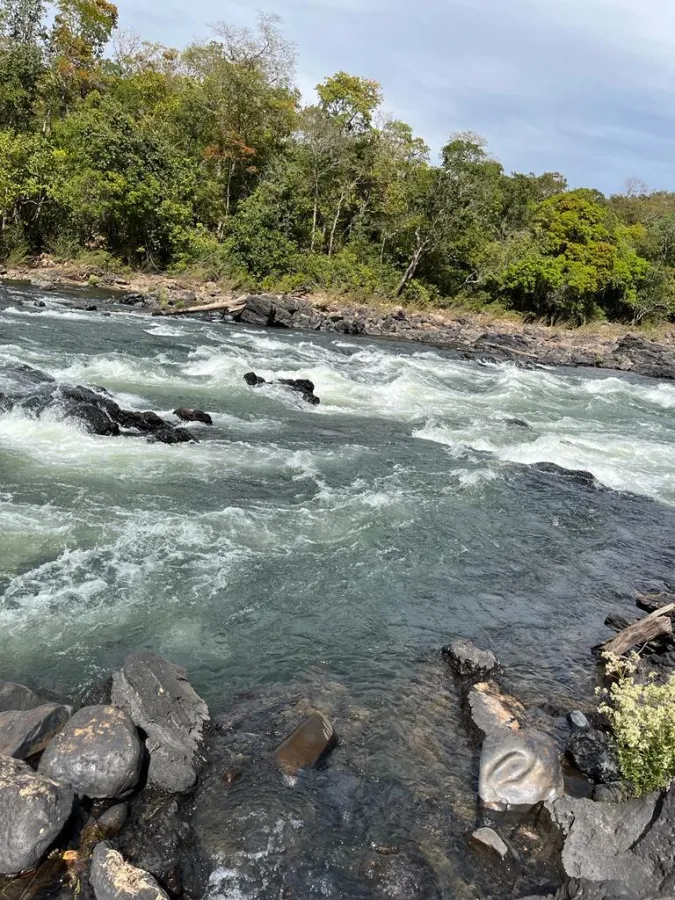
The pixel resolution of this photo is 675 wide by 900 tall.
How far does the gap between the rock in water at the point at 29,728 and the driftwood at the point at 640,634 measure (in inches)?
205

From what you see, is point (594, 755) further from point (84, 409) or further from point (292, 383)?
point (292, 383)

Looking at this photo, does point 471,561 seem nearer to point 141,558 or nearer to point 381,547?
point 381,547

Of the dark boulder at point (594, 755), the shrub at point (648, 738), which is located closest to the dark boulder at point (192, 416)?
the dark boulder at point (594, 755)

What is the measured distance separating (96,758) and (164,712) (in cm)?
66

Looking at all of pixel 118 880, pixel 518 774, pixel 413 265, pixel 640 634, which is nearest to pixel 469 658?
pixel 518 774

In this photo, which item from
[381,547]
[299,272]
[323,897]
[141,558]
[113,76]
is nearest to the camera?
[323,897]

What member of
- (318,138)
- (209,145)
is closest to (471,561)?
(318,138)

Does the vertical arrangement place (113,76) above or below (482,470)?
above

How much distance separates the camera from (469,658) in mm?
6207

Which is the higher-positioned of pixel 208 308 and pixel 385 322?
pixel 385 322

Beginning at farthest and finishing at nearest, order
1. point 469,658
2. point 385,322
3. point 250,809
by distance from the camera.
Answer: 1. point 385,322
2. point 469,658
3. point 250,809

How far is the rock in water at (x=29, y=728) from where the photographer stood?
4.41m

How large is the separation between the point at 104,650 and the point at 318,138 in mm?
39025

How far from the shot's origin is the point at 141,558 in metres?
7.30
